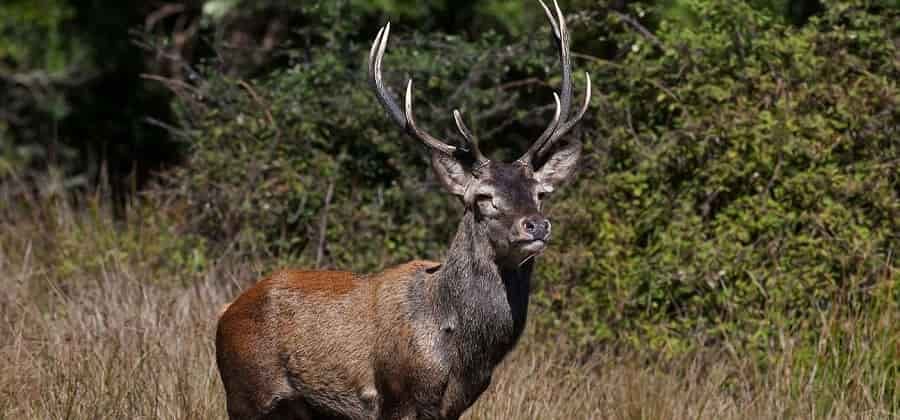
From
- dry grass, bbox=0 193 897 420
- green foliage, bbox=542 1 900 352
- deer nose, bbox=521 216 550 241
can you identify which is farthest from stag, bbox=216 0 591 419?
green foliage, bbox=542 1 900 352

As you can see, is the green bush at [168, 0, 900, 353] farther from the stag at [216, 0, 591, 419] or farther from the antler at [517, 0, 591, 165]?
the stag at [216, 0, 591, 419]

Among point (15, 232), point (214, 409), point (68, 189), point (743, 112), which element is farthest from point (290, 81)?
point (68, 189)

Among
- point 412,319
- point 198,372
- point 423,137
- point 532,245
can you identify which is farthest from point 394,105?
point 198,372

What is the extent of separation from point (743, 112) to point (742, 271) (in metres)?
1.00

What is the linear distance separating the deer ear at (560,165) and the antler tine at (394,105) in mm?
451

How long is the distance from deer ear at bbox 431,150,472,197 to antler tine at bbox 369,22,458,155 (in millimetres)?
31

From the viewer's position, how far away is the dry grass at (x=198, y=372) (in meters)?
6.35

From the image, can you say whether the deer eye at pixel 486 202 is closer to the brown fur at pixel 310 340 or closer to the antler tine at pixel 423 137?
the antler tine at pixel 423 137

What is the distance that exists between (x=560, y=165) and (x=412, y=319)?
99 centimetres

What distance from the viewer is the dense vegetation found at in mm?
8102

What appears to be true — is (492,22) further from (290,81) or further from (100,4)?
(100,4)

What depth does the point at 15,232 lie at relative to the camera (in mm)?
9672

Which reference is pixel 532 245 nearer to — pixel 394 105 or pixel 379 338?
pixel 379 338

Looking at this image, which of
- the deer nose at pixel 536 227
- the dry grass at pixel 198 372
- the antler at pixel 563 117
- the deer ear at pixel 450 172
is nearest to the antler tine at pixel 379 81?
the deer ear at pixel 450 172
